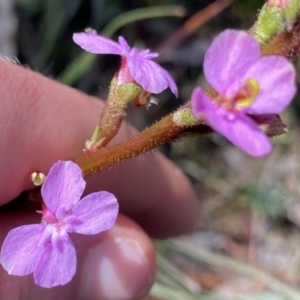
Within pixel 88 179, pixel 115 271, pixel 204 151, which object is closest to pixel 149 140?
pixel 88 179

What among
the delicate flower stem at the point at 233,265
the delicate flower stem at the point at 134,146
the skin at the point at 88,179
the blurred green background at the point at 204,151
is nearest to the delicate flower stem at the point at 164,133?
the delicate flower stem at the point at 134,146

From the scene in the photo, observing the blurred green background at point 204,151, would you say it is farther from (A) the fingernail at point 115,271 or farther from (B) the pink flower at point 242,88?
(B) the pink flower at point 242,88

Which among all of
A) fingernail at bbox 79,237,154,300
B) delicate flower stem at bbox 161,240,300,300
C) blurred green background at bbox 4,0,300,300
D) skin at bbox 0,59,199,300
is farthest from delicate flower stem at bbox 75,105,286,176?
blurred green background at bbox 4,0,300,300

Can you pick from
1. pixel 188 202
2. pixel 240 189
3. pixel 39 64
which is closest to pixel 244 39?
pixel 188 202

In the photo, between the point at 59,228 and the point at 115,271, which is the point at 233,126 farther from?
the point at 115,271

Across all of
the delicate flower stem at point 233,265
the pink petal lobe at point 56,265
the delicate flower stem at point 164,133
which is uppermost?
the delicate flower stem at point 164,133

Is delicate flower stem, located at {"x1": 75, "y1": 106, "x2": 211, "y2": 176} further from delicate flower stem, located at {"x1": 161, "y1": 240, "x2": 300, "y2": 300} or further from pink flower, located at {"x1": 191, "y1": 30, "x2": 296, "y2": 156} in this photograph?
delicate flower stem, located at {"x1": 161, "y1": 240, "x2": 300, "y2": 300}

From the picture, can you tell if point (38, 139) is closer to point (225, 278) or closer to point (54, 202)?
point (54, 202)
